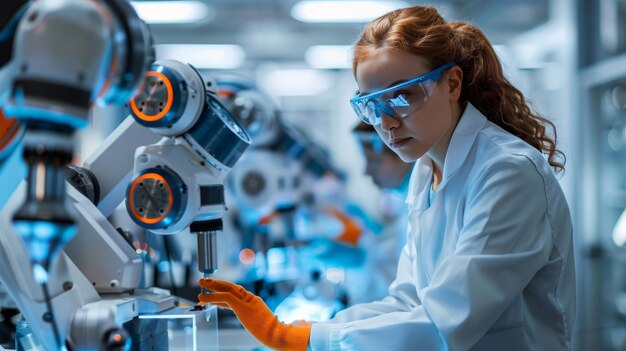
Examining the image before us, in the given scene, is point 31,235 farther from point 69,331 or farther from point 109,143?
point 109,143

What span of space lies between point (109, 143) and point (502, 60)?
1094 millimetres

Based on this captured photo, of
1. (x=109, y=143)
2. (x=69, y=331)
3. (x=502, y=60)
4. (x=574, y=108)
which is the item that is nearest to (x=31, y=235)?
(x=69, y=331)

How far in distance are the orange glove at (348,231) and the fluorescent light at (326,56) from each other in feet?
15.3

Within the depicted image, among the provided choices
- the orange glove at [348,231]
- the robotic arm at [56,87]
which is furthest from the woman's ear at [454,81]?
the orange glove at [348,231]

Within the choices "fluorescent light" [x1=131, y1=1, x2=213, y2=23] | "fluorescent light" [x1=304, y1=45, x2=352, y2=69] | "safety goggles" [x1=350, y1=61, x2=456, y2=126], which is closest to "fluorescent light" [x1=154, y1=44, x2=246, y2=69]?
"fluorescent light" [x1=131, y1=1, x2=213, y2=23]

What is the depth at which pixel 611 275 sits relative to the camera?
222 inches

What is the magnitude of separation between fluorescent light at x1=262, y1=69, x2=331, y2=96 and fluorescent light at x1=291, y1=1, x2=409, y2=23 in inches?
56.5

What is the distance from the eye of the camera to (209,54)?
8.38 metres

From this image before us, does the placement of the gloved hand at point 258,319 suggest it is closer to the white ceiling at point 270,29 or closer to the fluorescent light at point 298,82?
the white ceiling at point 270,29

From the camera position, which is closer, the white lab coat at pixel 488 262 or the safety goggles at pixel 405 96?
the white lab coat at pixel 488 262

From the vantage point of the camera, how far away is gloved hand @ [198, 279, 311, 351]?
132 centimetres

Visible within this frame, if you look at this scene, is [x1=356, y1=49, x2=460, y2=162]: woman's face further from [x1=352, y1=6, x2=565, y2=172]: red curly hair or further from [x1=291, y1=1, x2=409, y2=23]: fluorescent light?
[x1=291, y1=1, x2=409, y2=23]: fluorescent light

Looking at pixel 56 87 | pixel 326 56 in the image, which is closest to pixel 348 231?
pixel 56 87

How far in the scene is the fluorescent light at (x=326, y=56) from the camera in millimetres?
8227
